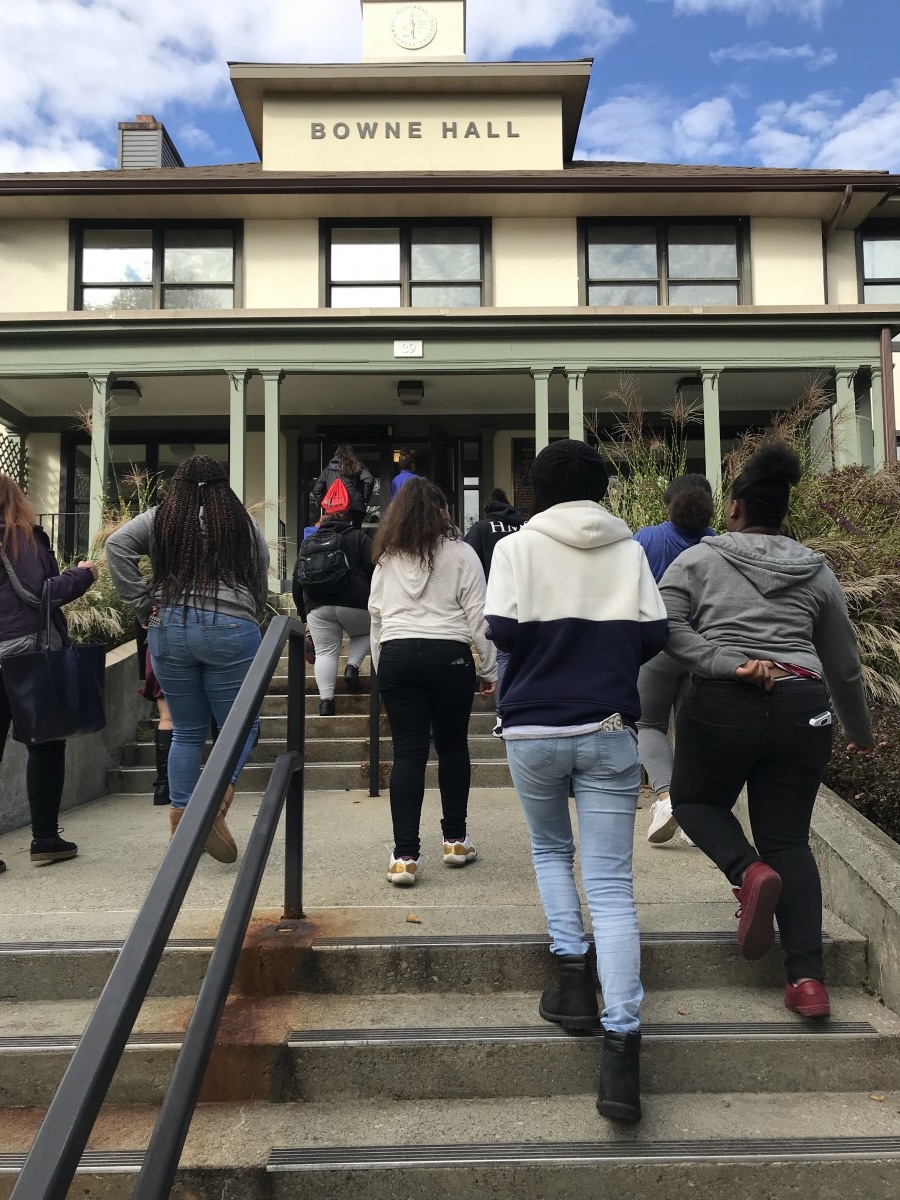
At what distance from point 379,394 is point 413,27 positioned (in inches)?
253

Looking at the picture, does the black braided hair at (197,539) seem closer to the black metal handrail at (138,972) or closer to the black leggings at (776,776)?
the black metal handrail at (138,972)

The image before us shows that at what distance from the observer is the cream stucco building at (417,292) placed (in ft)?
38.2

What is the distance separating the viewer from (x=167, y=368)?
1170cm

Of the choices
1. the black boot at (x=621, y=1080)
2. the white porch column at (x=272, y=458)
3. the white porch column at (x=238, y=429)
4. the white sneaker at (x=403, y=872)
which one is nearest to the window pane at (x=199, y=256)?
the white porch column at (x=238, y=429)

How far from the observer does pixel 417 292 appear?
13.1m

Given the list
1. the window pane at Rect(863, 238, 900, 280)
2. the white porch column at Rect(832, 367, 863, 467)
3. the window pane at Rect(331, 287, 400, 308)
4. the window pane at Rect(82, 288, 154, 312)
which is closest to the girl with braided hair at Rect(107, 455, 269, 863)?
the white porch column at Rect(832, 367, 863, 467)

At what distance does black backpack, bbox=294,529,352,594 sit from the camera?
229 inches

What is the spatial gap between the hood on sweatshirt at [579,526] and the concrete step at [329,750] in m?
3.49

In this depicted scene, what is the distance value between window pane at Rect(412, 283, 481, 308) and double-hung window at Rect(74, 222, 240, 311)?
265cm

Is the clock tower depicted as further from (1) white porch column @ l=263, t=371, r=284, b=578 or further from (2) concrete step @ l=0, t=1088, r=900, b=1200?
(2) concrete step @ l=0, t=1088, r=900, b=1200

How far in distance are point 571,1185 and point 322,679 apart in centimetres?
430

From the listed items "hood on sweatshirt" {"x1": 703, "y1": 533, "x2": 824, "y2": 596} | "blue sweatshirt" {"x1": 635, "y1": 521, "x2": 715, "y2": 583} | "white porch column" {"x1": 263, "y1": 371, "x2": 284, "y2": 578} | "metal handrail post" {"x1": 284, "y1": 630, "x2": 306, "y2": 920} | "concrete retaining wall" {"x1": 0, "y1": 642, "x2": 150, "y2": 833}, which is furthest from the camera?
"white porch column" {"x1": 263, "y1": 371, "x2": 284, "y2": 578}

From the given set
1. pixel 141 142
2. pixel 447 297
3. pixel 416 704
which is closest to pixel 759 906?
pixel 416 704

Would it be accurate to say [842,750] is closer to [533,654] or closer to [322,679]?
[533,654]
